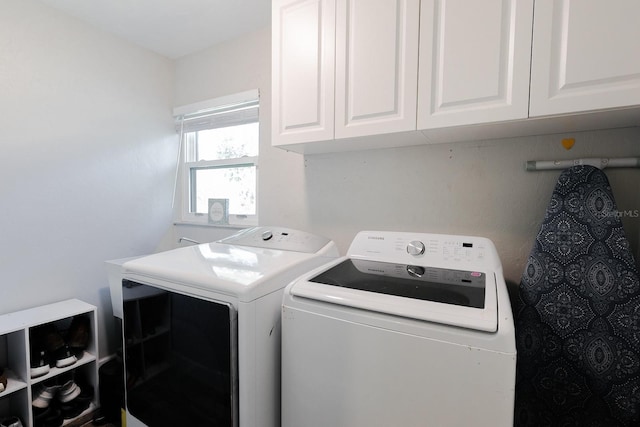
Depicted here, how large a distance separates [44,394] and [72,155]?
4.51 ft

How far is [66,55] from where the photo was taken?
5.87 feet

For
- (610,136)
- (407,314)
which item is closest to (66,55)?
(407,314)

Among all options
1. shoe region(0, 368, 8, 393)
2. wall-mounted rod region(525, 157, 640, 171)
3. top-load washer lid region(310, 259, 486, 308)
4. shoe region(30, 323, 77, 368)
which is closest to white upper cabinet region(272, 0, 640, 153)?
wall-mounted rod region(525, 157, 640, 171)

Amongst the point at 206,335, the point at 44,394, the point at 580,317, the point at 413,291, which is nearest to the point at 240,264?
the point at 206,335

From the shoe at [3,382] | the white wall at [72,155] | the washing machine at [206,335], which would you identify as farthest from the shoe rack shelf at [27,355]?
the washing machine at [206,335]

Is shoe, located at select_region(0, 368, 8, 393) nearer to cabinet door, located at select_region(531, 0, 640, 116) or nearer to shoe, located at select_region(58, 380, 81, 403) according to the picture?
shoe, located at select_region(58, 380, 81, 403)

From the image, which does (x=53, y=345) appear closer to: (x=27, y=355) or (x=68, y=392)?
(x=27, y=355)

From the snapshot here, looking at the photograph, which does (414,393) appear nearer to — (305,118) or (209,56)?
(305,118)

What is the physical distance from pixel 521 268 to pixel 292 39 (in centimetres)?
147

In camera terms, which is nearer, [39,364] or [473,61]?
[473,61]

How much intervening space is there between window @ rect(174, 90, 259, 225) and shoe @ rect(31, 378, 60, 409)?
129 centimetres

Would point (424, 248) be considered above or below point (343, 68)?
below

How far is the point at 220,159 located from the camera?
2.30 m

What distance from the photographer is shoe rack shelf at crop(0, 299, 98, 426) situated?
4.81 ft
